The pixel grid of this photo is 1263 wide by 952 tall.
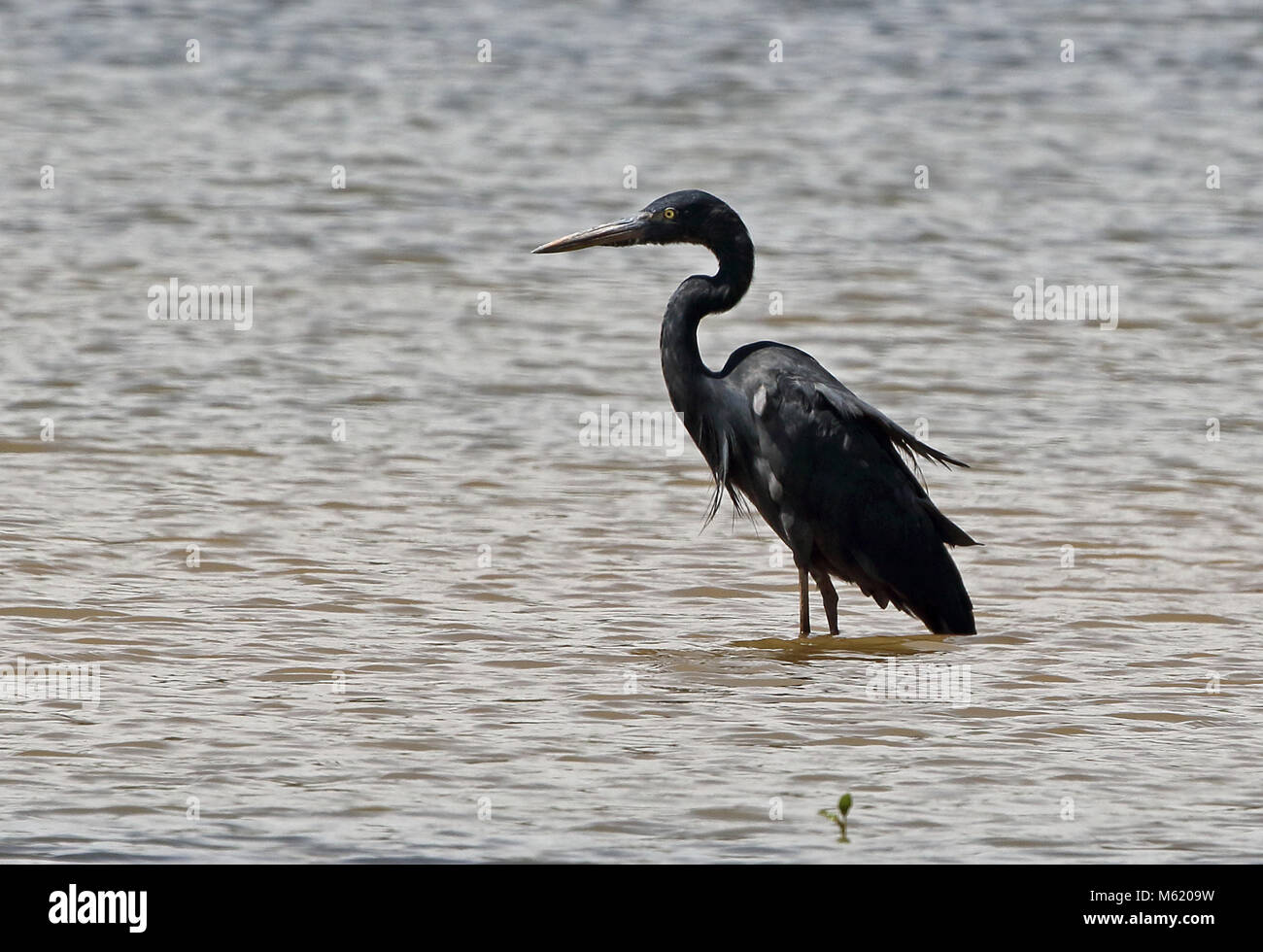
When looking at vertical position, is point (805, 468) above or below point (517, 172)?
below

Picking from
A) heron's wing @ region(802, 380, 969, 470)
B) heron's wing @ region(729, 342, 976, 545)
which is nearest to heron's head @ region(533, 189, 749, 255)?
heron's wing @ region(729, 342, 976, 545)

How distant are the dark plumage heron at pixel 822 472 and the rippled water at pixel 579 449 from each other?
254 millimetres

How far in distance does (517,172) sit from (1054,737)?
1135 cm

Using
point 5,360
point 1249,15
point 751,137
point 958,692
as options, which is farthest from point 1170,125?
→ point 958,692

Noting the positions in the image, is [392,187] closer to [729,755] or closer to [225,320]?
[225,320]

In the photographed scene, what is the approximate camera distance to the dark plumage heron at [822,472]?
26.7 ft

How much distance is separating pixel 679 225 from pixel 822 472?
1.24 m

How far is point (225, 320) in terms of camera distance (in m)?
13.2

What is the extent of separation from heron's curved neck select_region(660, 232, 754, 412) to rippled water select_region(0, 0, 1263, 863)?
3.14 feet

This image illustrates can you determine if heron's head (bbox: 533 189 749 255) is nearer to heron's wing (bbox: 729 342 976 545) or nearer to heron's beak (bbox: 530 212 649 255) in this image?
heron's beak (bbox: 530 212 649 255)

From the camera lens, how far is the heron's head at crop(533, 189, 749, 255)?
337 inches

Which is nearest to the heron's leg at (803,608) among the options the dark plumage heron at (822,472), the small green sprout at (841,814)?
the dark plumage heron at (822,472)

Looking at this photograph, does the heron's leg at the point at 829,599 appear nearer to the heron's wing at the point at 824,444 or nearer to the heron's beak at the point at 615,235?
the heron's wing at the point at 824,444

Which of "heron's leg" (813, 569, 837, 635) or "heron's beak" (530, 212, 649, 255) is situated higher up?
"heron's beak" (530, 212, 649, 255)
